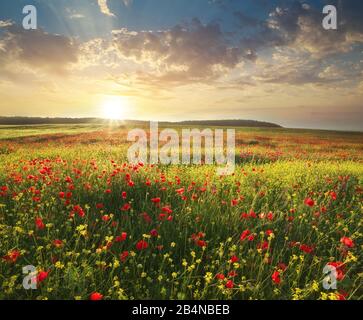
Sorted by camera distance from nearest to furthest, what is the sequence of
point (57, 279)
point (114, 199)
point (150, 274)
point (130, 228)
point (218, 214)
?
1. point (57, 279)
2. point (150, 274)
3. point (130, 228)
4. point (218, 214)
5. point (114, 199)

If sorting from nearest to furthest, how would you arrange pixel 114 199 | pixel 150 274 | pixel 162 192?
pixel 150 274 → pixel 114 199 → pixel 162 192

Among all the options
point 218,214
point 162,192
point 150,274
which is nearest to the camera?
point 150,274

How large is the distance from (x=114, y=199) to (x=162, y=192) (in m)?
0.89

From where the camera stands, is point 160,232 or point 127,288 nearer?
point 127,288

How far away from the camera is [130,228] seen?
4.43 metres
